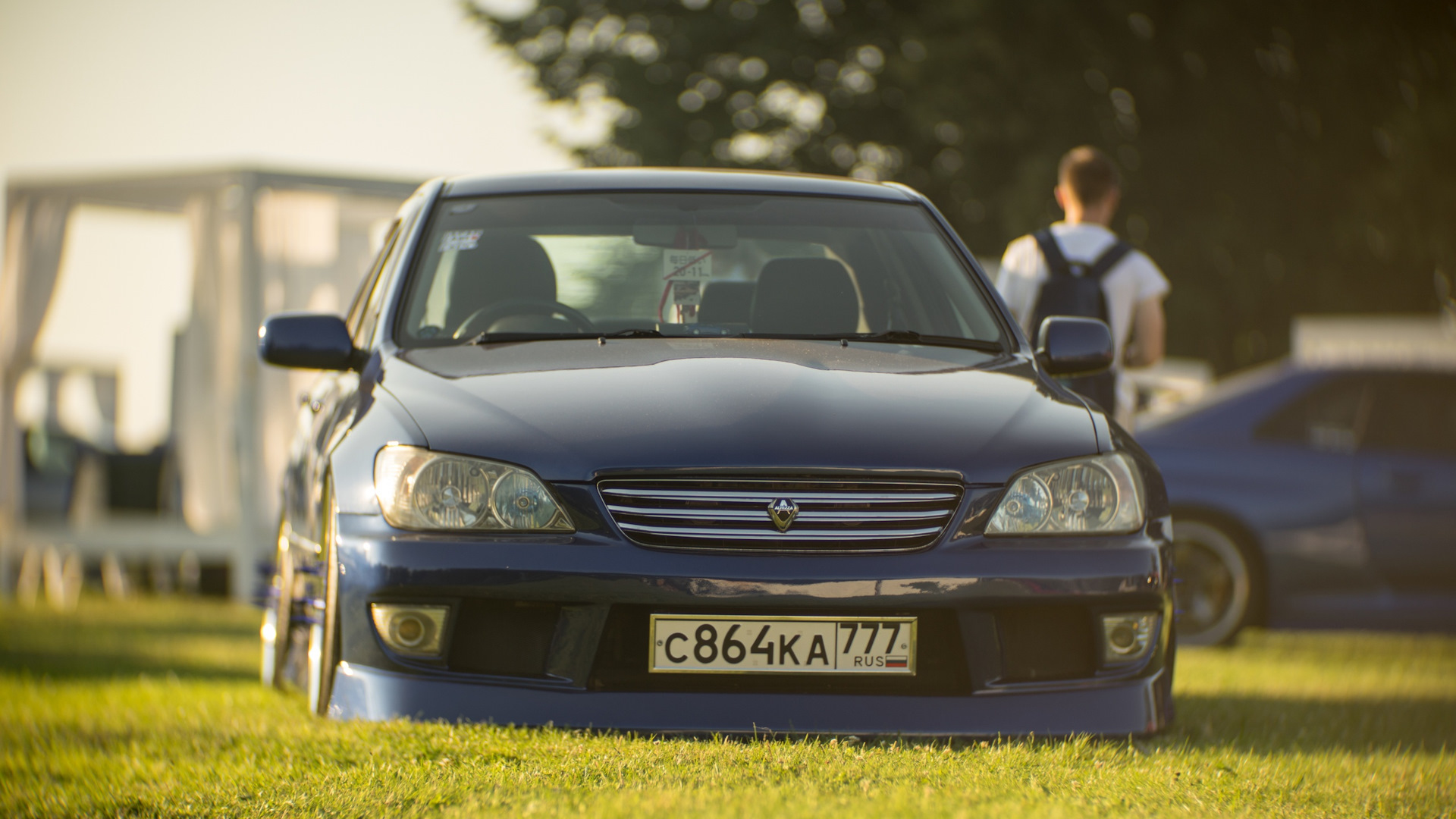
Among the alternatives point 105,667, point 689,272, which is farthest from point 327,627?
point 105,667

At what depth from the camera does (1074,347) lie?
14.8 ft

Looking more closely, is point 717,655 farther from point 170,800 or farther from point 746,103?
point 746,103

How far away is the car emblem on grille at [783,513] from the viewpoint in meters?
3.44

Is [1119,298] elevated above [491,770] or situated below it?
above

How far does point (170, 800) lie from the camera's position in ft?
11.5

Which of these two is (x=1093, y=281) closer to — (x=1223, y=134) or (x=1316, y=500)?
(x=1316, y=500)

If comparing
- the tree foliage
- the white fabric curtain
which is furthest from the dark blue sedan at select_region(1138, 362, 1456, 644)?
the tree foliage

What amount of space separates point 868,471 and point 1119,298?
3169mm

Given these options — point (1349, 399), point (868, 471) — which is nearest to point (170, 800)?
point (868, 471)

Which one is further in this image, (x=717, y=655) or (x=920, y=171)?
(x=920, y=171)

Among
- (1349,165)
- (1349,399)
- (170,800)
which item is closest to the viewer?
(170,800)

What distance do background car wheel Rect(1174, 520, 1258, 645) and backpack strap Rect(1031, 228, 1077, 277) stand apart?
8.62 feet

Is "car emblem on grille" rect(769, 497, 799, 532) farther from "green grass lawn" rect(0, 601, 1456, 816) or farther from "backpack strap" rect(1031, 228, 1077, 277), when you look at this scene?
"backpack strap" rect(1031, 228, 1077, 277)

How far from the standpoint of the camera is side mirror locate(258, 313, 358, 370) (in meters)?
4.35
